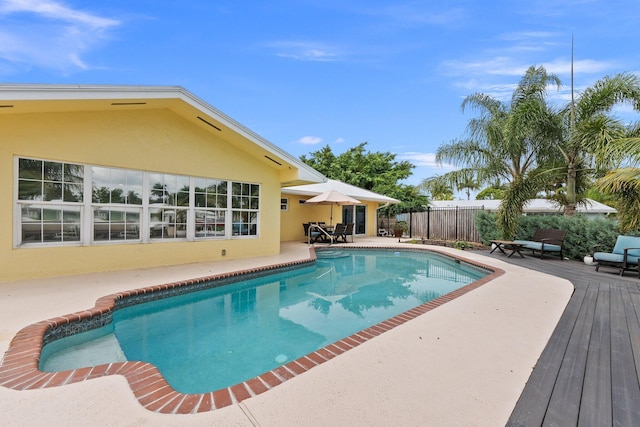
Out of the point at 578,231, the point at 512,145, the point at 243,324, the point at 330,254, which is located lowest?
the point at 243,324

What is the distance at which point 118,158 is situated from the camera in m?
6.87

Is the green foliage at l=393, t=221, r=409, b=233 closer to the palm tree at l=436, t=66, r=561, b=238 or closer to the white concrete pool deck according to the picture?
the palm tree at l=436, t=66, r=561, b=238

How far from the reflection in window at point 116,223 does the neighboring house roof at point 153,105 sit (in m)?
2.37

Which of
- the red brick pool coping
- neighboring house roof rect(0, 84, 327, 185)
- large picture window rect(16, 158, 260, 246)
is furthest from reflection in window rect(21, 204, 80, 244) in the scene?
the red brick pool coping

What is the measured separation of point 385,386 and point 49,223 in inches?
296

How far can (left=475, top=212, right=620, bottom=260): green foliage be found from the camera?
8836 mm

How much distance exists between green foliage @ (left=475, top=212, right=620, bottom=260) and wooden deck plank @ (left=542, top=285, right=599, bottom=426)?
22.7ft

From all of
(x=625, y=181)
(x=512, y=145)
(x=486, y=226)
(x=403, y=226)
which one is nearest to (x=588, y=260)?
(x=625, y=181)

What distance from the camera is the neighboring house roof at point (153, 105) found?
202 inches

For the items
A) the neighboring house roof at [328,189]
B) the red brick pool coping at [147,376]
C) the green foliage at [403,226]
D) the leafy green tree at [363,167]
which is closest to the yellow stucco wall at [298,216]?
the neighboring house roof at [328,189]

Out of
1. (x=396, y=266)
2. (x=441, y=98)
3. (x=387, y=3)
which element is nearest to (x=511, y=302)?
(x=396, y=266)

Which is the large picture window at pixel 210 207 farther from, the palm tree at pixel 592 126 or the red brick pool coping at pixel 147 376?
the palm tree at pixel 592 126

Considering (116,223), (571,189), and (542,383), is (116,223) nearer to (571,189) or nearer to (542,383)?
(542,383)

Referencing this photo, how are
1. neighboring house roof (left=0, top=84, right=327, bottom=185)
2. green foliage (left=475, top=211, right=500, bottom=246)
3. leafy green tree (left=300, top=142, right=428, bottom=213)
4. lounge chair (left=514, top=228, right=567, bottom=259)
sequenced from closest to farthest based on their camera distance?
neighboring house roof (left=0, top=84, right=327, bottom=185), lounge chair (left=514, top=228, right=567, bottom=259), green foliage (left=475, top=211, right=500, bottom=246), leafy green tree (left=300, top=142, right=428, bottom=213)
